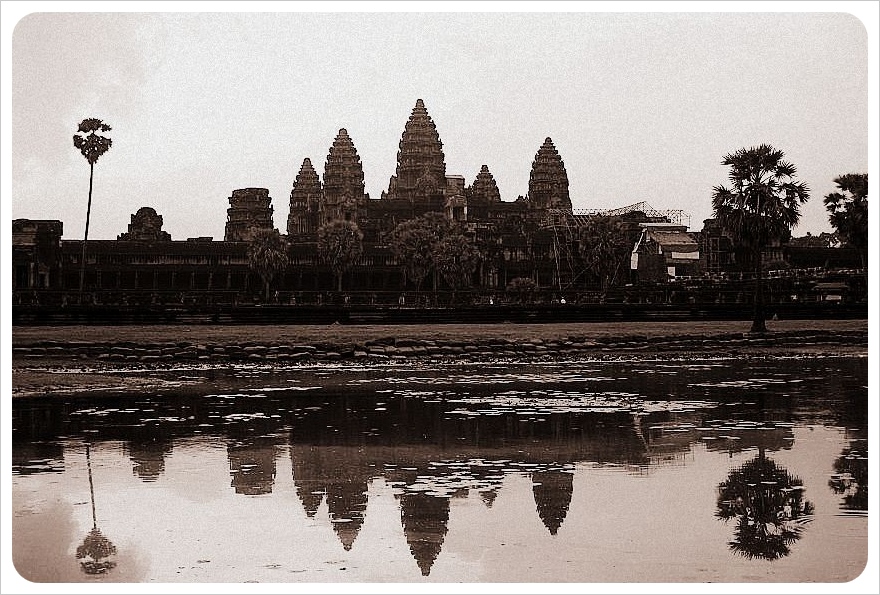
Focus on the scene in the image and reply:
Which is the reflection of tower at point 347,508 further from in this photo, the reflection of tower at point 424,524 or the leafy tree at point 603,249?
the leafy tree at point 603,249

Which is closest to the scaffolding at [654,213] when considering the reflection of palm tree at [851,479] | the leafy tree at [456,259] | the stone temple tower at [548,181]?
the stone temple tower at [548,181]

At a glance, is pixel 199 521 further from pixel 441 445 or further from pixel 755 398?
pixel 755 398

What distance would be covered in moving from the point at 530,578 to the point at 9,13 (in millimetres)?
6437

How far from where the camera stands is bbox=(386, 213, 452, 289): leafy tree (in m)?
53.7

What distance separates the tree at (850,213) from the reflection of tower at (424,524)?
56.8 feet

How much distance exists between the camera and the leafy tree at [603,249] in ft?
169

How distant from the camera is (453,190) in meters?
64.6

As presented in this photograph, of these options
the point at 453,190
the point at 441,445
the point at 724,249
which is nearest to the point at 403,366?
the point at 441,445

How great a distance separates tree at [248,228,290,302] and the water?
32118 mm

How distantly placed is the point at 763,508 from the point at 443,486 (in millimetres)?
2575

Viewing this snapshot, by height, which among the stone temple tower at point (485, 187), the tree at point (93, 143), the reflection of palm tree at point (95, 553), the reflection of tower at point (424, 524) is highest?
the stone temple tower at point (485, 187)

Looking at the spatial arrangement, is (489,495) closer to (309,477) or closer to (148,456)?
(309,477)

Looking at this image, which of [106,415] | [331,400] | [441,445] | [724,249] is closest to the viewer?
[441,445]

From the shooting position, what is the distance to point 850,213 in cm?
2808
